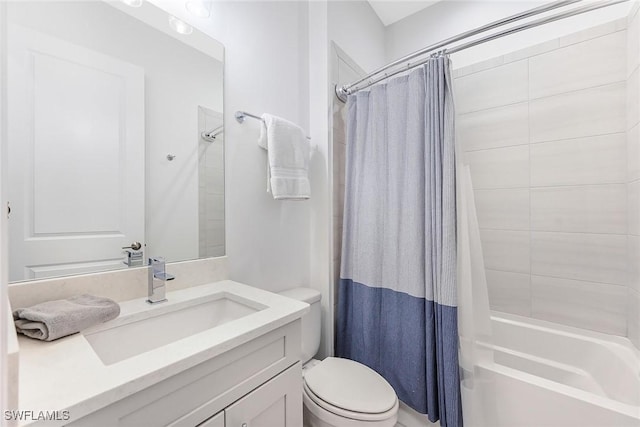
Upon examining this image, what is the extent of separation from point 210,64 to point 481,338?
1741 millimetres

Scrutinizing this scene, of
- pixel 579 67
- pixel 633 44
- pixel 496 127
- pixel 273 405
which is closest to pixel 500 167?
pixel 496 127

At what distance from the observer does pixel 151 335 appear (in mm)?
898

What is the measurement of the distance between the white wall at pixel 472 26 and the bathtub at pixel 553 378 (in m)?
1.71

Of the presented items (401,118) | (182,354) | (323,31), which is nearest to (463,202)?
(401,118)

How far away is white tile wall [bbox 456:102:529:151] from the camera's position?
170cm

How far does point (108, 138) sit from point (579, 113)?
2276 millimetres

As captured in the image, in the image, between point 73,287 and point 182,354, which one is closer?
point 182,354

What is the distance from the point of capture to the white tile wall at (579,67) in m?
A: 1.44

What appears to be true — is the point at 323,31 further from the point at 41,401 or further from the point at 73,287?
the point at 41,401

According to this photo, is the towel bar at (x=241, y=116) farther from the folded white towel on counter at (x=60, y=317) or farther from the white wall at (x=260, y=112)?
the folded white towel on counter at (x=60, y=317)

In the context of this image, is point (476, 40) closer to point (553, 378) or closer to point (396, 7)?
point (396, 7)

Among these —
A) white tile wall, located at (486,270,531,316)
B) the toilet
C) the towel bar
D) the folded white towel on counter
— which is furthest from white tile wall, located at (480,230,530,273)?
the folded white towel on counter

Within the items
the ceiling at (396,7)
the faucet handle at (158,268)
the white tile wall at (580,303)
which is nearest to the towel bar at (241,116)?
the faucet handle at (158,268)

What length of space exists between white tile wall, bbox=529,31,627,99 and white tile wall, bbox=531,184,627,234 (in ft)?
1.88
